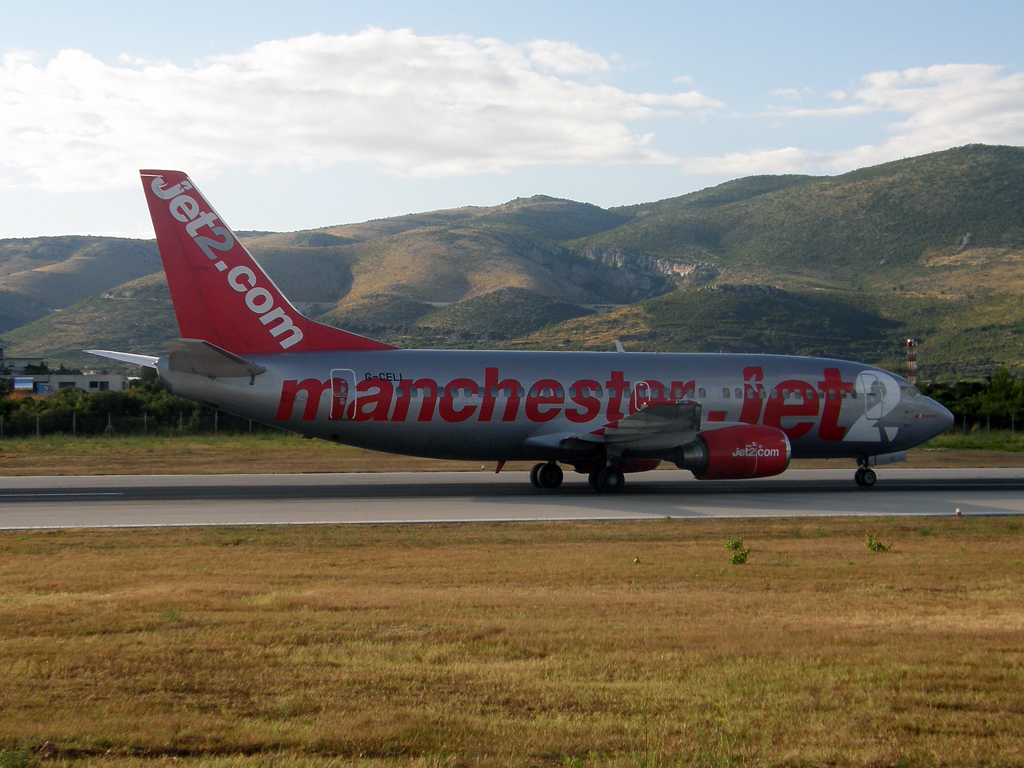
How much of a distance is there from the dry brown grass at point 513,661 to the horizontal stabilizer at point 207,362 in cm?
889

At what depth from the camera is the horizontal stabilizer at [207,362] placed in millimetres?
22109

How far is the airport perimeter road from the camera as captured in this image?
20422mm

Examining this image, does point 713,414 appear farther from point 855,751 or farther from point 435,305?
point 435,305

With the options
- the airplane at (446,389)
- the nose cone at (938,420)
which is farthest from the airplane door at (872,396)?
the nose cone at (938,420)

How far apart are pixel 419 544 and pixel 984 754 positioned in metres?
11.4

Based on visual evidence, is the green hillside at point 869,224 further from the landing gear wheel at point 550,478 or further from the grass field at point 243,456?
the landing gear wheel at point 550,478

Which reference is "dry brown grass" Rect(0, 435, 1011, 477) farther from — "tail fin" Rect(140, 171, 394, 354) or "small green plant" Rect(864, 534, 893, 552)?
"small green plant" Rect(864, 534, 893, 552)

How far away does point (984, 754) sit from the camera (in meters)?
5.35

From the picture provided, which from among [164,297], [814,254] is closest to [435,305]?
[164,297]

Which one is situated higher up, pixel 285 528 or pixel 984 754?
pixel 984 754

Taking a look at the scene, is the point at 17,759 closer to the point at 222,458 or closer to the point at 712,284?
the point at 222,458

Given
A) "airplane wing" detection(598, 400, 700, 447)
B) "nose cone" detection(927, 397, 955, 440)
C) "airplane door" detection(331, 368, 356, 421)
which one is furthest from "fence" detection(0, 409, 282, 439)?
"nose cone" detection(927, 397, 955, 440)

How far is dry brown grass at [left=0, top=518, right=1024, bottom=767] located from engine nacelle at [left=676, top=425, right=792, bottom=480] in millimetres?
9903

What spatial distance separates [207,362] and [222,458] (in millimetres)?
14385
